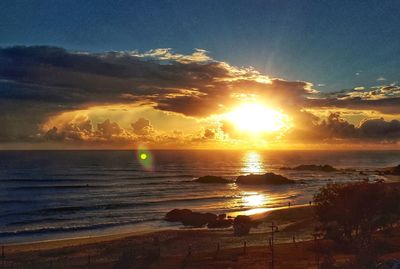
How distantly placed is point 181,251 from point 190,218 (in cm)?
1635

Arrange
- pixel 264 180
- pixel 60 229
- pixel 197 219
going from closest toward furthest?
1. pixel 60 229
2. pixel 197 219
3. pixel 264 180

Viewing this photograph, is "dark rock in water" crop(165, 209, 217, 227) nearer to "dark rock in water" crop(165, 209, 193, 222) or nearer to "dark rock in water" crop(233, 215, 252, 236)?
"dark rock in water" crop(165, 209, 193, 222)

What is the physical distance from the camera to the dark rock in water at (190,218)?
51.7 meters

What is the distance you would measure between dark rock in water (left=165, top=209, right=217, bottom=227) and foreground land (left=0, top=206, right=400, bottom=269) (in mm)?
3948

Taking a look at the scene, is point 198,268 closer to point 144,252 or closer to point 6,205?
point 144,252

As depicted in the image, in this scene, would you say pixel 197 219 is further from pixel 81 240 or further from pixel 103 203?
pixel 103 203

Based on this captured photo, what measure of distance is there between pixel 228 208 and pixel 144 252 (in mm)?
33483

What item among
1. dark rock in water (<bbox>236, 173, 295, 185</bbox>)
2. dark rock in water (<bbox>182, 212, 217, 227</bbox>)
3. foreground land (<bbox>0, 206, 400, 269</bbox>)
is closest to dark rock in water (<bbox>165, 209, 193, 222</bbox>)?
dark rock in water (<bbox>182, 212, 217, 227</bbox>)

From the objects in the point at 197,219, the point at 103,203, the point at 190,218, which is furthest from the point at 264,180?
the point at 197,219

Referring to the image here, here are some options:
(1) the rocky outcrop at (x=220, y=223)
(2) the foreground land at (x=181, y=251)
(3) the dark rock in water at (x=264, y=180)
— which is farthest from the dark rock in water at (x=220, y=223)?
(3) the dark rock in water at (x=264, y=180)

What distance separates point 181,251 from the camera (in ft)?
119

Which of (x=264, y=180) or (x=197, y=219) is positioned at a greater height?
(x=264, y=180)

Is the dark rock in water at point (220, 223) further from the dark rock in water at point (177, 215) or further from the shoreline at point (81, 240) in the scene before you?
the dark rock in water at point (177, 215)

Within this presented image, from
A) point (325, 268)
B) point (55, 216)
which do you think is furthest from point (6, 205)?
point (325, 268)
